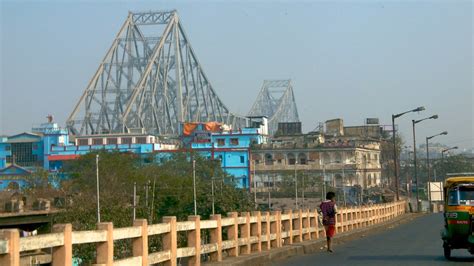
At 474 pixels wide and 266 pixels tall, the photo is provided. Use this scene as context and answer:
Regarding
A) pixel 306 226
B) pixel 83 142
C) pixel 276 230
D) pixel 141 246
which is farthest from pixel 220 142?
pixel 141 246

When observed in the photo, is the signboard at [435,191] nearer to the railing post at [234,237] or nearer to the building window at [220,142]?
the building window at [220,142]

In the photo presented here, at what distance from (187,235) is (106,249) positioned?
14.3 feet

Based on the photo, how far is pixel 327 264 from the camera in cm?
1678

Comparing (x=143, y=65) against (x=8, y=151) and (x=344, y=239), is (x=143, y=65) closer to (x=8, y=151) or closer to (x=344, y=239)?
(x=8, y=151)

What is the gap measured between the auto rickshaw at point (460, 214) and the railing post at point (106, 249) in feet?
27.9

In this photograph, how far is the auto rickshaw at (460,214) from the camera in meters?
16.1

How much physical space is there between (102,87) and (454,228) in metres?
142

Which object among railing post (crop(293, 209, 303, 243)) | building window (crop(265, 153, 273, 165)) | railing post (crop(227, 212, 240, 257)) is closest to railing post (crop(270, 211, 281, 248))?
railing post (crop(293, 209, 303, 243))

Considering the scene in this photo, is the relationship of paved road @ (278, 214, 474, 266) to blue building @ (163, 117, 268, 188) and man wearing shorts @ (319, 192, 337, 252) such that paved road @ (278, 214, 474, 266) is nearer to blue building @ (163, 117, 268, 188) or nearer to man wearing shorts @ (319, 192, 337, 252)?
man wearing shorts @ (319, 192, 337, 252)

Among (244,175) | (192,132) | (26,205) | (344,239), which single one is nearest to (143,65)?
(192,132)

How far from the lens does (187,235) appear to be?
1414 centimetres

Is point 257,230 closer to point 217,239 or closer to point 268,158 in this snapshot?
point 217,239

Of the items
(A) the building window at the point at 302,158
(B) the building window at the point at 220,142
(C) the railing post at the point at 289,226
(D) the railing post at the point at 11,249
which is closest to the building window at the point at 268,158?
(A) the building window at the point at 302,158

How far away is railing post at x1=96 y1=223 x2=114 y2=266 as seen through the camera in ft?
32.2
